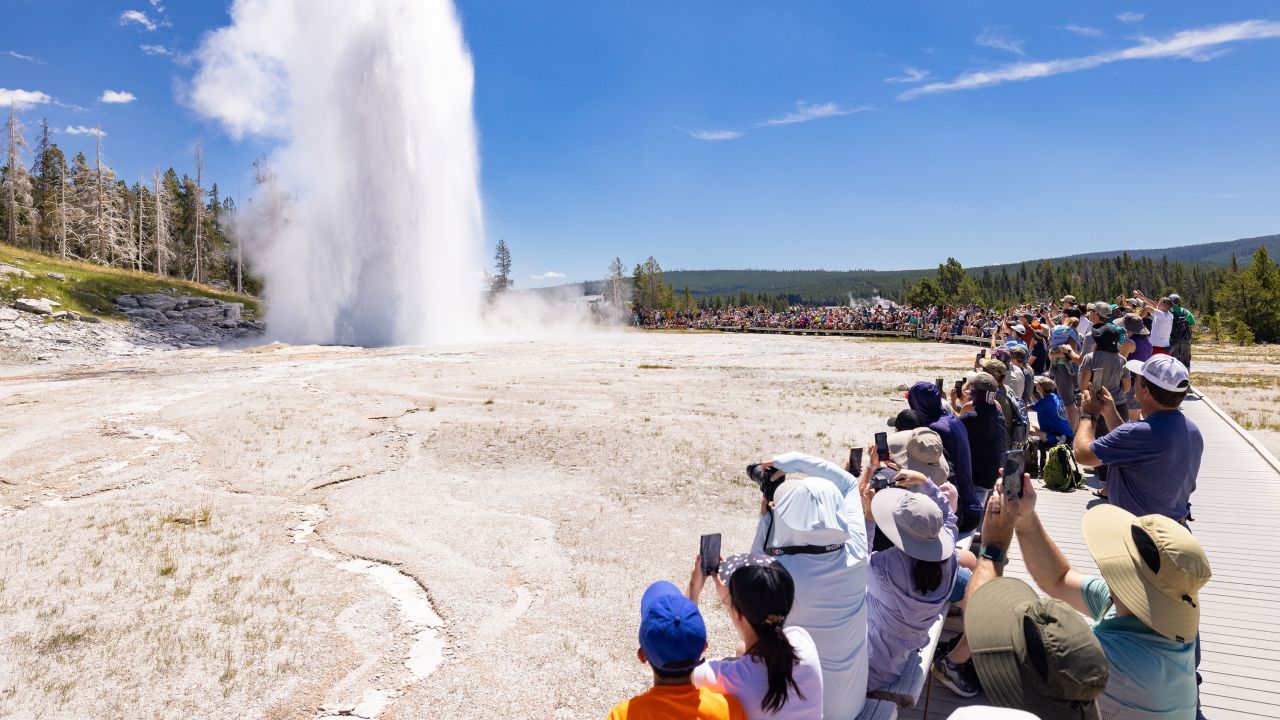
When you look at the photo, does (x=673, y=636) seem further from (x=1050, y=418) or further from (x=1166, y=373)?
(x=1050, y=418)

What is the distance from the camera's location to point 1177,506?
4289 millimetres

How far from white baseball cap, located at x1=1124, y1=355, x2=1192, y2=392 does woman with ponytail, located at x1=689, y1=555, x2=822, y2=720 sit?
3096 millimetres

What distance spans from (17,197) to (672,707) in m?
82.8

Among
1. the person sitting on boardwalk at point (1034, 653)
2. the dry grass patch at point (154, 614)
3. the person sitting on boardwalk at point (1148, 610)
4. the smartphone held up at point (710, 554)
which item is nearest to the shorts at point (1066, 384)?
the person sitting on boardwalk at point (1148, 610)

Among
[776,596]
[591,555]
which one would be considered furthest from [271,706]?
[776,596]

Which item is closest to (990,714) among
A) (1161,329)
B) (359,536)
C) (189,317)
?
(359,536)

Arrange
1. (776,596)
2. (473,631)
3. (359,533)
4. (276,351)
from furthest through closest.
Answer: (276,351) < (359,533) < (473,631) < (776,596)

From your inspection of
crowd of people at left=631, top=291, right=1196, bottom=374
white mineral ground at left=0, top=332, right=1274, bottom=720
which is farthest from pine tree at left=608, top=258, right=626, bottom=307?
white mineral ground at left=0, top=332, right=1274, bottom=720

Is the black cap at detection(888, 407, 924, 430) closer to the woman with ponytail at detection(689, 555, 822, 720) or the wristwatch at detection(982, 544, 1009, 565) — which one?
the wristwatch at detection(982, 544, 1009, 565)

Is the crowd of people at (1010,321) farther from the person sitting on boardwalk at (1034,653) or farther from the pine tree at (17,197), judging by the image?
the pine tree at (17,197)

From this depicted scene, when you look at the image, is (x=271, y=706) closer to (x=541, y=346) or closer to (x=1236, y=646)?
(x=1236, y=646)

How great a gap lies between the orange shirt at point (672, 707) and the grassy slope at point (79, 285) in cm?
4284

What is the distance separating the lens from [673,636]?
2361 millimetres

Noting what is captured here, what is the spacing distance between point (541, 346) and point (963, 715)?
35.0 metres
